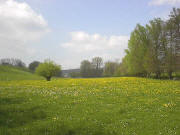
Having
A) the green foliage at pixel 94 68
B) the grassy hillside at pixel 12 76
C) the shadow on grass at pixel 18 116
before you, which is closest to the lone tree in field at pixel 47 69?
the grassy hillside at pixel 12 76

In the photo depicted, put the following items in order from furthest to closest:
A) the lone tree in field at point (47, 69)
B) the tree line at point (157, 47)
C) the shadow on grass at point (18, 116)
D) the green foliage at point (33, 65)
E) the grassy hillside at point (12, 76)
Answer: the green foliage at point (33, 65) < the grassy hillside at point (12, 76) < the lone tree in field at point (47, 69) < the tree line at point (157, 47) < the shadow on grass at point (18, 116)

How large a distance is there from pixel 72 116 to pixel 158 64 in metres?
45.5

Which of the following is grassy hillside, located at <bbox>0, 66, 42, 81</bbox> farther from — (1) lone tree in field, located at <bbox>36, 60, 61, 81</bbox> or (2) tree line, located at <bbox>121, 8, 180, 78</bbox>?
(2) tree line, located at <bbox>121, 8, 180, 78</bbox>

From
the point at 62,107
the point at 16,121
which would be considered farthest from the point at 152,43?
the point at 16,121

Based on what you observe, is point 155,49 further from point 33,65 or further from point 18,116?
point 33,65

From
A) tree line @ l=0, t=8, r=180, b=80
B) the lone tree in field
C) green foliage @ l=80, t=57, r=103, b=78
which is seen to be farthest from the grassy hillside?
green foliage @ l=80, t=57, r=103, b=78

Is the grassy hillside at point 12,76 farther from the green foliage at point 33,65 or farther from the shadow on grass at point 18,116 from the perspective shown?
the shadow on grass at point 18,116

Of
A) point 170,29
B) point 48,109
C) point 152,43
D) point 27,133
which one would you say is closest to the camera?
point 27,133

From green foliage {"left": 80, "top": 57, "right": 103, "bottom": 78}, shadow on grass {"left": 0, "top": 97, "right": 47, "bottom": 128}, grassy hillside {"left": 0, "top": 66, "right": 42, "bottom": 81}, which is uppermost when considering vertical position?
green foliage {"left": 80, "top": 57, "right": 103, "bottom": 78}

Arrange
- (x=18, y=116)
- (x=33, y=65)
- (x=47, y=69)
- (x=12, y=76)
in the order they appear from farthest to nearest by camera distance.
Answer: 1. (x=33, y=65)
2. (x=12, y=76)
3. (x=47, y=69)
4. (x=18, y=116)

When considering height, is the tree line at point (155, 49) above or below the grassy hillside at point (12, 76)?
above

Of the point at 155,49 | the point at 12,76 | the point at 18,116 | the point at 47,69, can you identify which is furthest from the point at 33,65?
the point at 18,116

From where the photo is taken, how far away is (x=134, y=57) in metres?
57.7

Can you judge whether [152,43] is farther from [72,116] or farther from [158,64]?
[72,116]
